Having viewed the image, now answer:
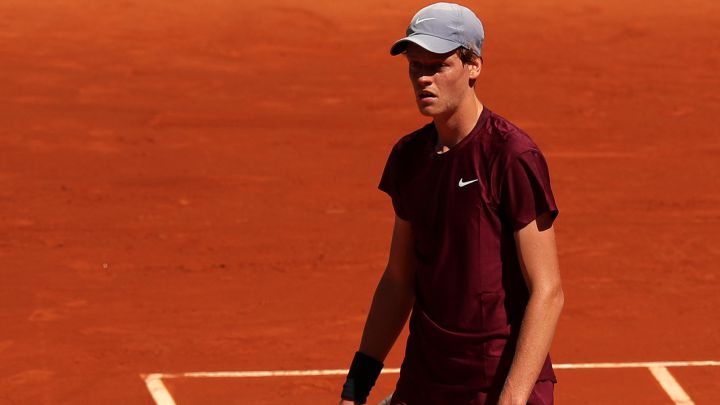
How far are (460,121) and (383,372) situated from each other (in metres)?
4.63

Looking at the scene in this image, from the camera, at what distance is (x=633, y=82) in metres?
17.5

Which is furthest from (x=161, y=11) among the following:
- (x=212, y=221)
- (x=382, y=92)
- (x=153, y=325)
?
(x=153, y=325)

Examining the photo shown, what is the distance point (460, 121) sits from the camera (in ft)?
15.2

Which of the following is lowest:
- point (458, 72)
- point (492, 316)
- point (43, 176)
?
point (43, 176)

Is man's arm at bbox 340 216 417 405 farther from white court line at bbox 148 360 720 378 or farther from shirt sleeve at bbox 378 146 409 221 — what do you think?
white court line at bbox 148 360 720 378

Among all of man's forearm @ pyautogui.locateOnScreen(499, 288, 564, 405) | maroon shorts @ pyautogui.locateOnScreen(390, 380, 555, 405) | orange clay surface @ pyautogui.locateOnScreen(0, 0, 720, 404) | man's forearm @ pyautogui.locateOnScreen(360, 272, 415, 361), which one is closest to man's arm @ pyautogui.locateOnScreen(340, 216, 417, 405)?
man's forearm @ pyautogui.locateOnScreen(360, 272, 415, 361)

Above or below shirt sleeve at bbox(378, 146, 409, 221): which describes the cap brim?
above

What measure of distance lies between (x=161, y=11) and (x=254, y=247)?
1011cm

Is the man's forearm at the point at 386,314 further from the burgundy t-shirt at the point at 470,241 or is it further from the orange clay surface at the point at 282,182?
the orange clay surface at the point at 282,182

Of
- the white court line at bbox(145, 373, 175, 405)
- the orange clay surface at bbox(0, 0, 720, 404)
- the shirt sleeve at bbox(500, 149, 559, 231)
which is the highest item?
the shirt sleeve at bbox(500, 149, 559, 231)

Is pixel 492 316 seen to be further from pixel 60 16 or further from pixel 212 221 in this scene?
pixel 60 16

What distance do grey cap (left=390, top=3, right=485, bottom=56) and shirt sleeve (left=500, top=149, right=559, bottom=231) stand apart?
427 mm

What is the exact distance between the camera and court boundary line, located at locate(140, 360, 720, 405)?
8750mm

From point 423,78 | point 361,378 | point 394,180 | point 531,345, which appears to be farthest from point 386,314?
point 423,78
